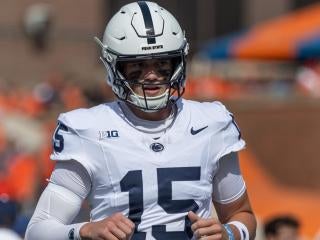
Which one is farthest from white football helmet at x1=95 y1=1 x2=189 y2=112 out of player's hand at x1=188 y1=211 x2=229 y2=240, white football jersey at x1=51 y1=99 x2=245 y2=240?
player's hand at x1=188 y1=211 x2=229 y2=240

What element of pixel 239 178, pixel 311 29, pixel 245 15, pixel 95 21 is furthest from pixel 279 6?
pixel 239 178

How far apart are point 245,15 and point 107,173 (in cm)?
2371

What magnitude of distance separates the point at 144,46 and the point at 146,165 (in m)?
0.38

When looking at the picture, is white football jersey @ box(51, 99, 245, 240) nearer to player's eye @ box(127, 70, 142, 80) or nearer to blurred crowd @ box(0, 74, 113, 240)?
player's eye @ box(127, 70, 142, 80)

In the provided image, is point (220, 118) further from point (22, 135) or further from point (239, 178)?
point (22, 135)

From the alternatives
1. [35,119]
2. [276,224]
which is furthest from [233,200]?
[35,119]

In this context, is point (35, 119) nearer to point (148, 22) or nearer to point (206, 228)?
point (148, 22)

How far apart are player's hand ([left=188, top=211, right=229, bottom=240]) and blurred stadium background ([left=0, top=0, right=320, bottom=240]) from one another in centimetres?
66

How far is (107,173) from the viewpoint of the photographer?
11.1 ft

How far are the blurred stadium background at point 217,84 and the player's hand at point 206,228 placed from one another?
0.66 m

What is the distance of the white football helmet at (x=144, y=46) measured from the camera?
344 centimetres

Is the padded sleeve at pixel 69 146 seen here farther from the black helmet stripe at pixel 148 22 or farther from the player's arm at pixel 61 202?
the black helmet stripe at pixel 148 22

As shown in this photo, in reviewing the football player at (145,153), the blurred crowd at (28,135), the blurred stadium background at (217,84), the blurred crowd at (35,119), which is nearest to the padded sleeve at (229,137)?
the football player at (145,153)

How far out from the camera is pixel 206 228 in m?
3.19
